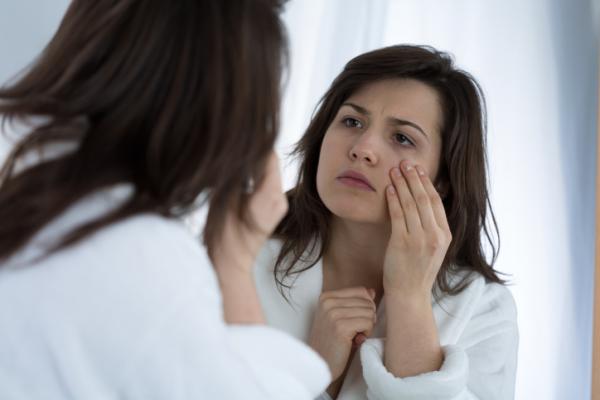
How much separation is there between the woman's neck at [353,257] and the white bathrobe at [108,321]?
812 millimetres

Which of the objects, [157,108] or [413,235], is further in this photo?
[413,235]

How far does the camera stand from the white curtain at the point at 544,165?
1.90 metres

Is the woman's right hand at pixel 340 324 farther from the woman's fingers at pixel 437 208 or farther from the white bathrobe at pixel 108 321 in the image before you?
the white bathrobe at pixel 108 321

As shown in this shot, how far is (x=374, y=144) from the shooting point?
Answer: 1.33 meters

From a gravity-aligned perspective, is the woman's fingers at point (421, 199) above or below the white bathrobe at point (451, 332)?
above

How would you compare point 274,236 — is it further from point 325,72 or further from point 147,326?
point 147,326

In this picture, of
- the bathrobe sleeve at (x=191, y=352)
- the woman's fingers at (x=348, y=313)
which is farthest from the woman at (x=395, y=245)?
the bathrobe sleeve at (x=191, y=352)

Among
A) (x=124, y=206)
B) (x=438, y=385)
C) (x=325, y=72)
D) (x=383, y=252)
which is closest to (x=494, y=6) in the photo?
(x=325, y=72)

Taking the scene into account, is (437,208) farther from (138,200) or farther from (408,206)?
(138,200)

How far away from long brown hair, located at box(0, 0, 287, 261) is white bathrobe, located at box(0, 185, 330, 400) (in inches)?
1.7

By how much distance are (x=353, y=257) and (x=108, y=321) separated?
88 centimetres

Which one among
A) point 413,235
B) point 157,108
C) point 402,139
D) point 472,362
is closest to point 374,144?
point 402,139

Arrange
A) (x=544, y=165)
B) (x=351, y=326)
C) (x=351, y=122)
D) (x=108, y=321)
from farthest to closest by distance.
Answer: (x=544, y=165) → (x=351, y=122) → (x=351, y=326) → (x=108, y=321)

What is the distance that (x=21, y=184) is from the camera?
671 mm
